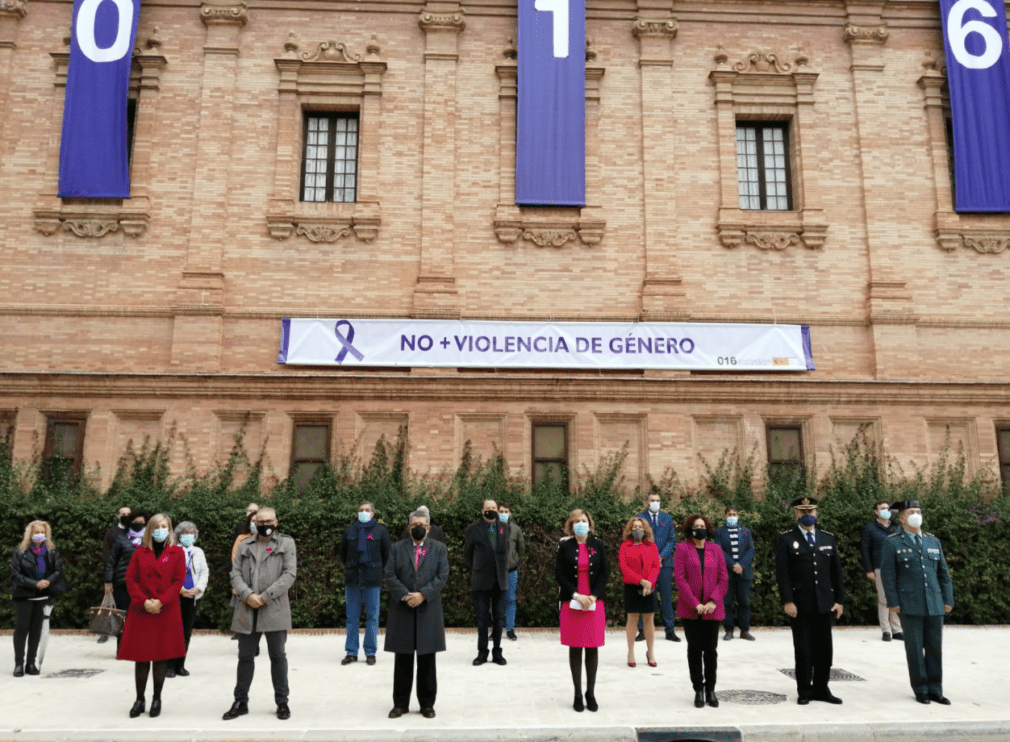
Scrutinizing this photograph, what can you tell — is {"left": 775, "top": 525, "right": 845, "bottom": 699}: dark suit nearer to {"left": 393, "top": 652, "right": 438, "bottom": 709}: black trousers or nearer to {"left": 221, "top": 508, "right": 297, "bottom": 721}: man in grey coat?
{"left": 393, "top": 652, "right": 438, "bottom": 709}: black trousers

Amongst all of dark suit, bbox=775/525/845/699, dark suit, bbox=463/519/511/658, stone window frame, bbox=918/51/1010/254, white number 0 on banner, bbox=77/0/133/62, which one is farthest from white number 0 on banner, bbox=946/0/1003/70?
white number 0 on banner, bbox=77/0/133/62

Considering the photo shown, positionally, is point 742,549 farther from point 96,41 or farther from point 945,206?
point 96,41

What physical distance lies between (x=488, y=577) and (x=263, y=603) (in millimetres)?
3367

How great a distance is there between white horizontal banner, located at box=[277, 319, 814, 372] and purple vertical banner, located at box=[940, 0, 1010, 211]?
5699 mm

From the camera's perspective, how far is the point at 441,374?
16078 millimetres

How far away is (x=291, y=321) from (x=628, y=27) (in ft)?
33.5

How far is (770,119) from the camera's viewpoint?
18.2 meters

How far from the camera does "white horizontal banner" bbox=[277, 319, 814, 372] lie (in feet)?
53.2

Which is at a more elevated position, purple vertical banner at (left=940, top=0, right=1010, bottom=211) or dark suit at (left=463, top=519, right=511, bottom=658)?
purple vertical banner at (left=940, top=0, right=1010, bottom=211)

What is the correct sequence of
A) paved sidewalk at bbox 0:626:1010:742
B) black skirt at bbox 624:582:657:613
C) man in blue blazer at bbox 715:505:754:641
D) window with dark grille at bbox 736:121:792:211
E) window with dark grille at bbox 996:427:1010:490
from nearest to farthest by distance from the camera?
paved sidewalk at bbox 0:626:1010:742
black skirt at bbox 624:582:657:613
man in blue blazer at bbox 715:505:754:641
window with dark grille at bbox 996:427:1010:490
window with dark grille at bbox 736:121:792:211

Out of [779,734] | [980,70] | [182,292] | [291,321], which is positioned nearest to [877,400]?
[980,70]

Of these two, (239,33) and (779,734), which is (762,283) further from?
(239,33)

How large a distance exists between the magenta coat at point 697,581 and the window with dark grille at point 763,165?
11.6m

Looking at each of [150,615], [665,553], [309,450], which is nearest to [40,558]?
[150,615]
